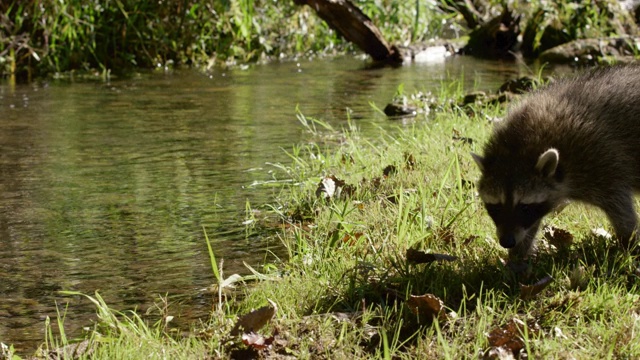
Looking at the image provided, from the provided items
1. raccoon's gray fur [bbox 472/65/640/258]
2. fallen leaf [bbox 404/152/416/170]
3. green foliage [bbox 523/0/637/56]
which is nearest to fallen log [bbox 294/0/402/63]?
green foliage [bbox 523/0/637/56]

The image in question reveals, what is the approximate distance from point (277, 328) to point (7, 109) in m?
6.78

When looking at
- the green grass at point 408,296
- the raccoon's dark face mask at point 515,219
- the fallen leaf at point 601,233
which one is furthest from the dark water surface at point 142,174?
the fallen leaf at point 601,233

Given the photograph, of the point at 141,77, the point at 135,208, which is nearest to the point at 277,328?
the point at 135,208

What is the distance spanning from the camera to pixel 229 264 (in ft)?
16.2

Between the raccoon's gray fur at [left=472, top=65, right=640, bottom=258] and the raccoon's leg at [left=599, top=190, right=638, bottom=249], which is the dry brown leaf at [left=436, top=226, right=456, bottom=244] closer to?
the raccoon's gray fur at [left=472, top=65, right=640, bottom=258]

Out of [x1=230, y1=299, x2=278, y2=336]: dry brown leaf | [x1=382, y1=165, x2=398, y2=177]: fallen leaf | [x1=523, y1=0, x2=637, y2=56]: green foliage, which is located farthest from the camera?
[x1=523, y1=0, x2=637, y2=56]: green foliage

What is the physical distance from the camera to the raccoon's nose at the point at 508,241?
4367 millimetres

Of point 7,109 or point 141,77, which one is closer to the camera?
point 7,109

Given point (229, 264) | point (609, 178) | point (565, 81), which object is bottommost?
point (229, 264)

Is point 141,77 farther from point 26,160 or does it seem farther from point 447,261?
point 447,261

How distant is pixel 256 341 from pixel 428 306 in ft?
2.30

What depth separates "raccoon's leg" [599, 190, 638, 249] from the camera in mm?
4707

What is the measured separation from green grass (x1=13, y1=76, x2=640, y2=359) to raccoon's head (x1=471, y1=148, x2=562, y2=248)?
17cm

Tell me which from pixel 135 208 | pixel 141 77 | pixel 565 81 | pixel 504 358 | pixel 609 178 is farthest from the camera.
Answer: pixel 141 77
